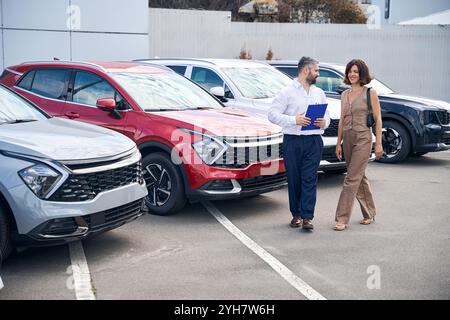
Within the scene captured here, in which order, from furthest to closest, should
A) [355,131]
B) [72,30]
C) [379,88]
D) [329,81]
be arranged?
[72,30], [379,88], [329,81], [355,131]

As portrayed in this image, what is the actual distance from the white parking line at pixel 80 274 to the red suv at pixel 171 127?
4.68 ft

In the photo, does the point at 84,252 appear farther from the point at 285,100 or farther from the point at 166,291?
the point at 285,100

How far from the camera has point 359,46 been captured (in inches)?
816

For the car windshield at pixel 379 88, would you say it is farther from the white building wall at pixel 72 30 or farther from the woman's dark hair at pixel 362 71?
the white building wall at pixel 72 30

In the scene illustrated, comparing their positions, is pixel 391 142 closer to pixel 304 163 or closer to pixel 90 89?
pixel 304 163

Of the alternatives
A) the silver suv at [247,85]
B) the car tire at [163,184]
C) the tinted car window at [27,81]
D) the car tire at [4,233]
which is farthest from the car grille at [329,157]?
the car tire at [4,233]

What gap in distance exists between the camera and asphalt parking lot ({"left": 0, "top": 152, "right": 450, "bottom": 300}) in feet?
15.9

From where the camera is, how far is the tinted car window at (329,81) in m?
11.7

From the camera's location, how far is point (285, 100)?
260 inches

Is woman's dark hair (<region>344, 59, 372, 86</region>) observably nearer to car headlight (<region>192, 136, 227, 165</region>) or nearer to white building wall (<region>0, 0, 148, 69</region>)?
car headlight (<region>192, 136, 227, 165</region>)

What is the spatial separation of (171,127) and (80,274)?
7.73 ft

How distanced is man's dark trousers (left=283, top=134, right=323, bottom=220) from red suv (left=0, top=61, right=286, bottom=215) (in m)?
0.51

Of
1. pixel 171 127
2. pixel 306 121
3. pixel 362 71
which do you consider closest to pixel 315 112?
pixel 306 121
